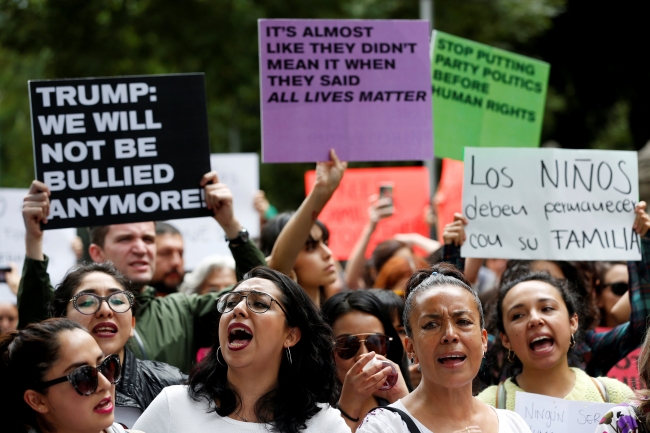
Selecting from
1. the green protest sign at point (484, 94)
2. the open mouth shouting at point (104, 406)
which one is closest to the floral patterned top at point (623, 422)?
the open mouth shouting at point (104, 406)

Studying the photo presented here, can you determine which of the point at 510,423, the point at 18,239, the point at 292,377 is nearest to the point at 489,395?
the point at 510,423

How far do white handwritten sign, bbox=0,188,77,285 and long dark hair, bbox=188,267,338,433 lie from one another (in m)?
3.56

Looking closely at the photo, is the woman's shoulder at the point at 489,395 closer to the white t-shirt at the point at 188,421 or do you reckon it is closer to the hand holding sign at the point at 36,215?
the white t-shirt at the point at 188,421

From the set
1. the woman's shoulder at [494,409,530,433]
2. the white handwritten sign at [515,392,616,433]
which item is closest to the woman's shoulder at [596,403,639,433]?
the woman's shoulder at [494,409,530,433]

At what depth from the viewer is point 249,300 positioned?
3.51 meters

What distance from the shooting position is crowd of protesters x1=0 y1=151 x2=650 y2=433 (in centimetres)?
307

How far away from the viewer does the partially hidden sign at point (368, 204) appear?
820 cm

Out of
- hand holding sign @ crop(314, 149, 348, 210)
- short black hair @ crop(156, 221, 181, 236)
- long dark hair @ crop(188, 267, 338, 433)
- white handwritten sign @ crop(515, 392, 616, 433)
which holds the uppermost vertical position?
hand holding sign @ crop(314, 149, 348, 210)

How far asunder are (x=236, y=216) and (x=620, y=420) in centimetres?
465

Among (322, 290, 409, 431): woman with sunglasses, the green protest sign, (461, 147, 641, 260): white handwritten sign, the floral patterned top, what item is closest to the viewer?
the floral patterned top

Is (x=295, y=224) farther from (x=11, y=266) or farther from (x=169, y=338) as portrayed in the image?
(x=11, y=266)

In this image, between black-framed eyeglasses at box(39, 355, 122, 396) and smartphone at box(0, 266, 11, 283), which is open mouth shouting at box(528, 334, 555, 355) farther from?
smartphone at box(0, 266, 11, 283)

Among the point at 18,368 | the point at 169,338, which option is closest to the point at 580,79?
the point at 169,338

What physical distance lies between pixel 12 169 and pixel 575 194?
1832cm
